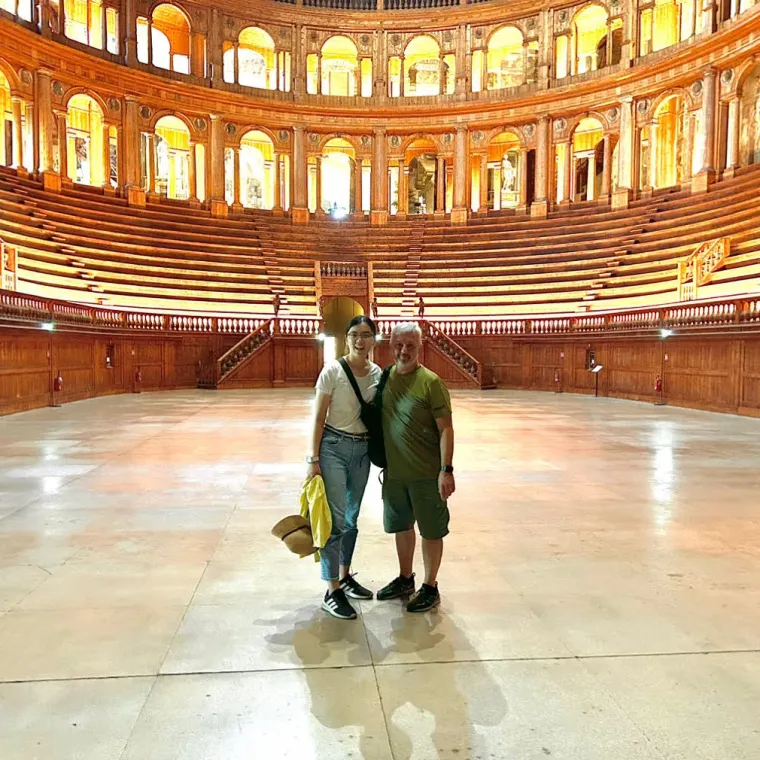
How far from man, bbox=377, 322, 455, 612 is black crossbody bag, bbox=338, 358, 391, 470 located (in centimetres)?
4

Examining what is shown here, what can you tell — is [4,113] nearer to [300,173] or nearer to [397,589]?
[300,173]

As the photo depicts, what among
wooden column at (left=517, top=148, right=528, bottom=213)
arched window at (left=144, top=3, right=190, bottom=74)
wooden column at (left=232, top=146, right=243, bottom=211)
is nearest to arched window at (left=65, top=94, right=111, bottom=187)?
arched window at (left=144, top=3, right=190, bottom=74)

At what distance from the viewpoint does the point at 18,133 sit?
2364 centimetres

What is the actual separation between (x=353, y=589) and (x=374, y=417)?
92 centimetres

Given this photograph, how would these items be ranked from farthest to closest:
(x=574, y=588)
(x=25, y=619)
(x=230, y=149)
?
1. (x=230, y=149)
2. (x=574, y=588)
3. (x=25, y=619)

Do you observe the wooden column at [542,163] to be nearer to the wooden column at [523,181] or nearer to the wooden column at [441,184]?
the wooden column at [523,181]

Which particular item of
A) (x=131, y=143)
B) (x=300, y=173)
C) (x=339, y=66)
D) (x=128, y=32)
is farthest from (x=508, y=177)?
(x=128, y=32)

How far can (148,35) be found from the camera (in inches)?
1046

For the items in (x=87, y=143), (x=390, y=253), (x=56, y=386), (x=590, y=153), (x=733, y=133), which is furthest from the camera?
(x=590, y=153)

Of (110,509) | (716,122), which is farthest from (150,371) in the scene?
(716,122)

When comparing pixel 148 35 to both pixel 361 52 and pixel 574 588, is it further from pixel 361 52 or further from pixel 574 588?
pixel 574 588

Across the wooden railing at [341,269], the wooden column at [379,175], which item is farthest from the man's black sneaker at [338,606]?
the wooden column at [379,175]

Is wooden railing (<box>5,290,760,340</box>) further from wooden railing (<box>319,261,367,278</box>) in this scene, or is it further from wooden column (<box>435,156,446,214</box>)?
wooden column (<box>435,156,446,214</box>)

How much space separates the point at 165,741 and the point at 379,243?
26080 mm
